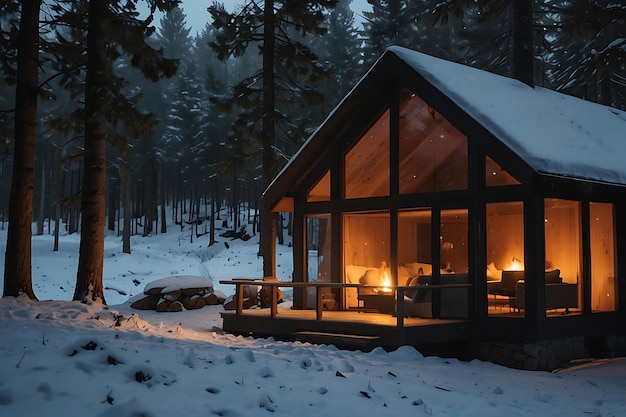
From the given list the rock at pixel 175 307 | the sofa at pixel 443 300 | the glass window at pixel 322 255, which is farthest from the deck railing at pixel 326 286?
the rock at pixel 175 307

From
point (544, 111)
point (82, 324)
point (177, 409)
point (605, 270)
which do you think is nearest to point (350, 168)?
point (544, 111)

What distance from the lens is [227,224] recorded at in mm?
43875

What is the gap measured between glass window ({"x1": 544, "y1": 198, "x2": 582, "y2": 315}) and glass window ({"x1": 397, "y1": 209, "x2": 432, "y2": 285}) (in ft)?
7.05

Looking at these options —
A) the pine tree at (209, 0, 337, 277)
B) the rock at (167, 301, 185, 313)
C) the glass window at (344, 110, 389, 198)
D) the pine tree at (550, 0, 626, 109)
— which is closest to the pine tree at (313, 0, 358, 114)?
the pine tree at (550, 0, 626, 109)

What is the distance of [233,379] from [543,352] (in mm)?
5955

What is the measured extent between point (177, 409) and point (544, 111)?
32.2 feet

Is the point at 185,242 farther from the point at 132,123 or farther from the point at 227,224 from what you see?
the point at 132,123

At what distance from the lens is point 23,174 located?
10.4 m

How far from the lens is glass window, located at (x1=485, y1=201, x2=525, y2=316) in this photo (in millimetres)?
9992

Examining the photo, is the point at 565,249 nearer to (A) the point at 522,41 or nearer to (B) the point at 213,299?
(A) the point at 522,41

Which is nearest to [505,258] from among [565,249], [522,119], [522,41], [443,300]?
[565,249]

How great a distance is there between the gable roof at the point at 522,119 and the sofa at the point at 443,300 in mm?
2547

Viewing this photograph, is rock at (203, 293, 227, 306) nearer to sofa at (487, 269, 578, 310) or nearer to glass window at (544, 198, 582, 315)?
sofa at (487, 269, 578, 310)

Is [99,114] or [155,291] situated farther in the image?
[155,291]
